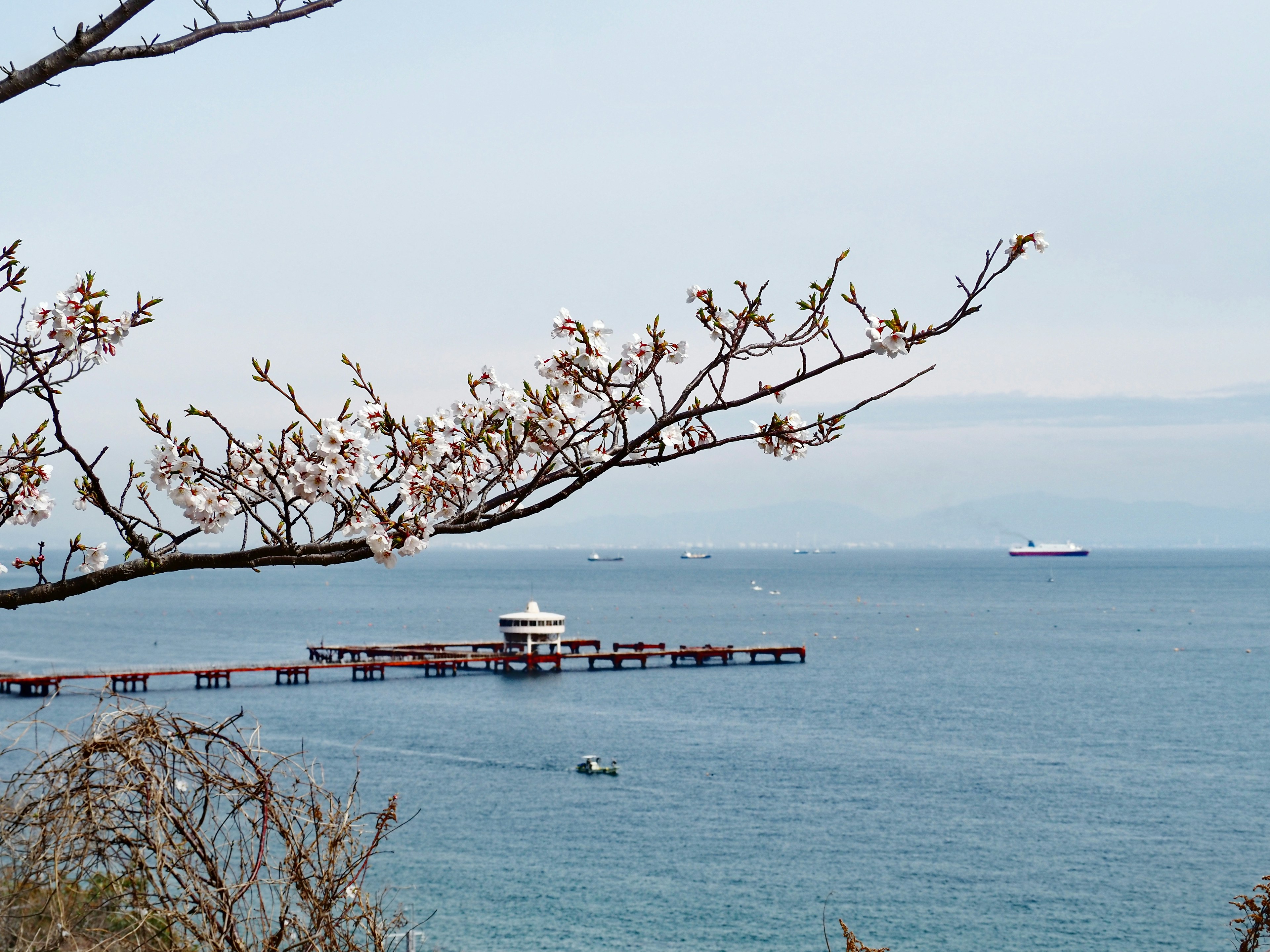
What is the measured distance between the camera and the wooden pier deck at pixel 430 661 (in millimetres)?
64062

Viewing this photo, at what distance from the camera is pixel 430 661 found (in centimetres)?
7456

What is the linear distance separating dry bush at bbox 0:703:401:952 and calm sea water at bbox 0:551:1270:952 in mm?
23346

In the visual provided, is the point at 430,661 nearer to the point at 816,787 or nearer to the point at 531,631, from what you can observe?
the point at 531,631

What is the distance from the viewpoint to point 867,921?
2817cm

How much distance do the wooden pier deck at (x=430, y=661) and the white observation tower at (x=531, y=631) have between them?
39.5 inches

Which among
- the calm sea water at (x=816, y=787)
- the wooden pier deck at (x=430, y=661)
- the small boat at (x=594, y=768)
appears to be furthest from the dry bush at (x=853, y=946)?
the wooden pier deck at (x=430, y=661)

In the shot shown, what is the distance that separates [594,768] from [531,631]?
33015mm

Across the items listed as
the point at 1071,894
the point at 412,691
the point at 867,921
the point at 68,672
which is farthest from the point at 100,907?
the point at 68,672

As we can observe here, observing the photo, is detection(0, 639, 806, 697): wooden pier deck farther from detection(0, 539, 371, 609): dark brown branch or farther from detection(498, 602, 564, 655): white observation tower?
detection(0, 539, 371, 609): dark brown branch

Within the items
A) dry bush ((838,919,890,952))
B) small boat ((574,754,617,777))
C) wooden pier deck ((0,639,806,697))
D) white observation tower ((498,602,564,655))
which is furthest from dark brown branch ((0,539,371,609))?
white observation tower ((498,602,564,655))

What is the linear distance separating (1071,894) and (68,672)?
5922 centimetres

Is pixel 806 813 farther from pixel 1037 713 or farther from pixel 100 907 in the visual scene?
pixel 100 907

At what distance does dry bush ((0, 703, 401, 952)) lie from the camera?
4953 millimetres

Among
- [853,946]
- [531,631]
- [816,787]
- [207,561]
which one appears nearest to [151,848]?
[207,561]
